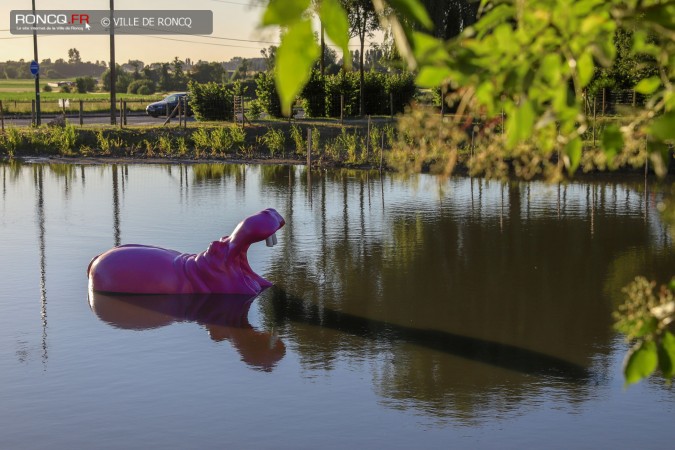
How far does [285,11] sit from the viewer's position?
7.12 ft

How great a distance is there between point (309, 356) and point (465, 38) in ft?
26.9

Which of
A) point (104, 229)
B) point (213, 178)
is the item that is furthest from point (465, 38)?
point (213, 178)

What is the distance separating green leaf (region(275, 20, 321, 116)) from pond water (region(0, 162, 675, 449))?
1.68 metres

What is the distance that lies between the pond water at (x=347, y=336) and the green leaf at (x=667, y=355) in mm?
1187

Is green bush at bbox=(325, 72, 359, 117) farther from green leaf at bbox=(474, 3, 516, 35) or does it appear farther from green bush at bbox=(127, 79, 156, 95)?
green bush at bbox=(127, 79, 156, 95)

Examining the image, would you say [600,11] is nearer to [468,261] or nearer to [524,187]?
[468,261]

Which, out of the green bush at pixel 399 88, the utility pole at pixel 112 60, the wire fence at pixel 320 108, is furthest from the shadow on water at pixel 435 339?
the green bush at pixel 399 88

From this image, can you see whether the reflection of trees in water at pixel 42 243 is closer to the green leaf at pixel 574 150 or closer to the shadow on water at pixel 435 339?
the shadow on water at pixel 435 339

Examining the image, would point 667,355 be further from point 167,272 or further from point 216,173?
point 216,173

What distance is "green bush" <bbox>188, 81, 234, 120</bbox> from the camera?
38.7 meters

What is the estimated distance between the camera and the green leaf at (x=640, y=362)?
9.14 ft

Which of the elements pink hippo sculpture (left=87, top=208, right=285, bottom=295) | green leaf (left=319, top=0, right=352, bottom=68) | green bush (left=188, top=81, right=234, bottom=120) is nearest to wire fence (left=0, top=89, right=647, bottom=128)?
green bush (left=188, top=81, right=234, bottom=120)

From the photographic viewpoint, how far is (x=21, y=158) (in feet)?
104

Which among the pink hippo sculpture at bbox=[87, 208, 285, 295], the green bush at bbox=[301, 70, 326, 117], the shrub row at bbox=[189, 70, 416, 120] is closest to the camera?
the pink hippo sculpture at bbox=[87, 208, 285, 295]
